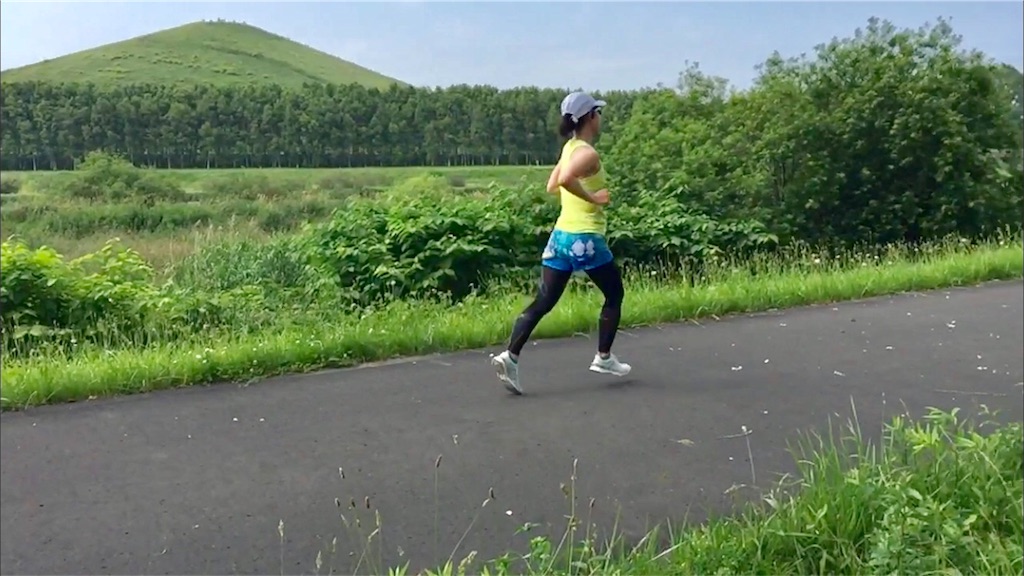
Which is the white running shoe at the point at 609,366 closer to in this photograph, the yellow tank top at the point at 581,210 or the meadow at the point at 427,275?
the yellow tank top at the point at 581,210

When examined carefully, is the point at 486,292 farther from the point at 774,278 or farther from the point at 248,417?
the point at 248,417

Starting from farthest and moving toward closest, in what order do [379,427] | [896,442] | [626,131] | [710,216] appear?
1. [626,131]
2. [710,216]
3. [379,427]
4. [896,442]

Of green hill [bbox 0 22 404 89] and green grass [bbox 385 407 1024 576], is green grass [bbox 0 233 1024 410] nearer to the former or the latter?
green hill [bbox 0 22 404 89]

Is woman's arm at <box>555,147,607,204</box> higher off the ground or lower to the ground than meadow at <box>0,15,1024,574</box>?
higher

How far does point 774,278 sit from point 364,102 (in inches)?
147

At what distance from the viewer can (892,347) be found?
6547 millimetres

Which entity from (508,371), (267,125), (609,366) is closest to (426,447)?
(508,371)

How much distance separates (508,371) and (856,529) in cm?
222

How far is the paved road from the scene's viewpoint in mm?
3473

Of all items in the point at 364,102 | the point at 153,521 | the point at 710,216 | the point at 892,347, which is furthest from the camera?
the point at 710,216

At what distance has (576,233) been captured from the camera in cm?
519

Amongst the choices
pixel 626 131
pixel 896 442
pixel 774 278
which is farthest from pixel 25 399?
pixel 626 131

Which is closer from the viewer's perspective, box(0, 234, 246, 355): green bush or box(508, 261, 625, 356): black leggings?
box(508, 261, 625, 356): black leggings

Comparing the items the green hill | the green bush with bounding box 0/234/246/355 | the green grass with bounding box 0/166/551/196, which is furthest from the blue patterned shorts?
the green bush with bounding box 0/234/246/355
